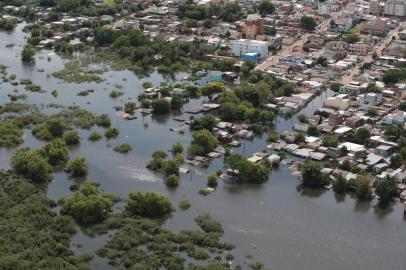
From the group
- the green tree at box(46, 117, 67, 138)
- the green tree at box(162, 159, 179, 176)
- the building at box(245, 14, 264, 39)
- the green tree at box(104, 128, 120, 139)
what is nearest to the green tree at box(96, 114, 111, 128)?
the green tree at box(104, 128, 120, 139)

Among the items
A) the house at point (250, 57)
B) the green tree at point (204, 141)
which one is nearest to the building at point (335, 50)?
the house at point (250, 57)

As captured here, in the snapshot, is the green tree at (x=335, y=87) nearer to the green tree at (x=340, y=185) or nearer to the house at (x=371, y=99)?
the house at (x=371, y=99)

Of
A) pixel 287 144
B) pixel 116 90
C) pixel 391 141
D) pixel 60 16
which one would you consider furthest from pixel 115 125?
pixel 60 16

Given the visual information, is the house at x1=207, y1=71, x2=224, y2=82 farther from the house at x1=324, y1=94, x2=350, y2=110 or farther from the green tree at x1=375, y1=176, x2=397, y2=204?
the green tree at x1=375, y1=176, x2=397, y2=204

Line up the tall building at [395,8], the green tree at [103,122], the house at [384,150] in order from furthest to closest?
the tall building at [395,8] < the green tree at [103,122] < the house at [384,150]

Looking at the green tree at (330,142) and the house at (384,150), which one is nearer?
the house at (384,150)

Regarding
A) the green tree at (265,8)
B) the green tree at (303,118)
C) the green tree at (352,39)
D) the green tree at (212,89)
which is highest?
the green tree at (265,8)

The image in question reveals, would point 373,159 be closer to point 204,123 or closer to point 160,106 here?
point 204,123
